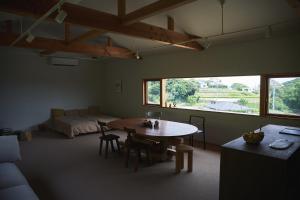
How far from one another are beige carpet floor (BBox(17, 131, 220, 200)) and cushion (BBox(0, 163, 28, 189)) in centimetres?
49

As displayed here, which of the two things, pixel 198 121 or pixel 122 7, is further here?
pixel 198 121

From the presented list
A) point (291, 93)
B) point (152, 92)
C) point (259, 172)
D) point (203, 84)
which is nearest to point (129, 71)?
point (152, 92)

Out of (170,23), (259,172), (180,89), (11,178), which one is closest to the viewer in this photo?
(259,172)

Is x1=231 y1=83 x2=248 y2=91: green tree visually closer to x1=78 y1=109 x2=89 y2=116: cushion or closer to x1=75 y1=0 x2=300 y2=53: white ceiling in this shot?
x1=75 y1=0 x2=300 y2=53: white ceiling

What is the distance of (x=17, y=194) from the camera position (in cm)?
199

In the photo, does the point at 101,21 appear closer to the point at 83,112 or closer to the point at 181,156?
the point at 181,156

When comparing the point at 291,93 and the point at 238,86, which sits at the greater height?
the point at 238,86

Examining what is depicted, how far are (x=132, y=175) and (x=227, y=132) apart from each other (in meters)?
2.57

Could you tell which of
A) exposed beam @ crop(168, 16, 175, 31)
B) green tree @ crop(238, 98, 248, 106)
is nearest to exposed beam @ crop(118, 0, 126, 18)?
exposed beam @ crop(168, 16, 175, 31)

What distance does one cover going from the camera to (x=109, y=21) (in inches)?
126

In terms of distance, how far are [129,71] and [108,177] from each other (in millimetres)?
4484

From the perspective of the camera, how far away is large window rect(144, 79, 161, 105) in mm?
6500

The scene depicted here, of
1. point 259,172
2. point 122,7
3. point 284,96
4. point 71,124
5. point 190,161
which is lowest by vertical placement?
point 190,161

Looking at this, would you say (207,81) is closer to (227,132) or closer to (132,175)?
(227,132)
